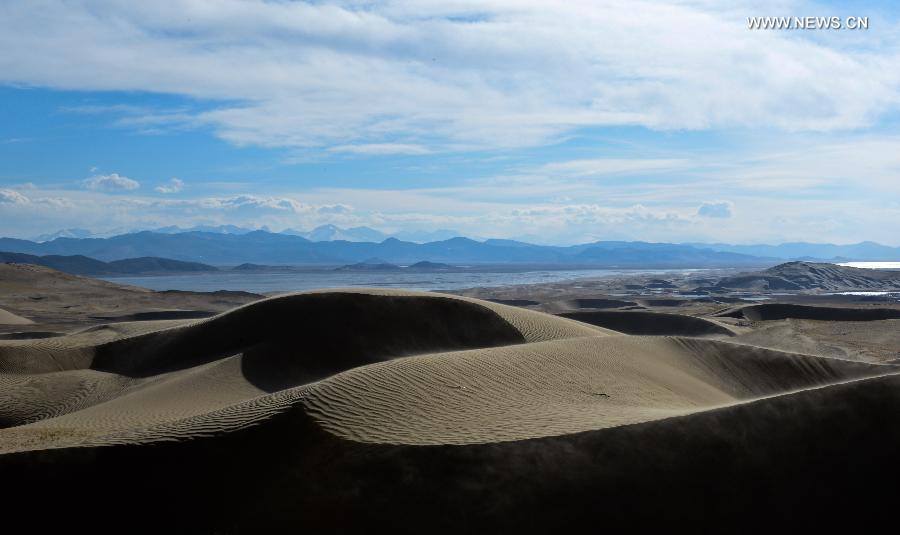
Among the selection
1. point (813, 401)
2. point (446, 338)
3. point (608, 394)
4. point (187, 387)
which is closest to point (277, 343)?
point (187, 387)

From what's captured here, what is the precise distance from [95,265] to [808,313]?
120133 millimetres

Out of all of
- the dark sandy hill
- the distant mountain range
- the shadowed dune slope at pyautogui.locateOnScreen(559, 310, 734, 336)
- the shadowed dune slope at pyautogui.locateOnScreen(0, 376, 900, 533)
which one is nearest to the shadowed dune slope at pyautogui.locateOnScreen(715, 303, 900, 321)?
the shadowed dune slope at pyautogui.locateOnScreen(559, 310, 734, 336)

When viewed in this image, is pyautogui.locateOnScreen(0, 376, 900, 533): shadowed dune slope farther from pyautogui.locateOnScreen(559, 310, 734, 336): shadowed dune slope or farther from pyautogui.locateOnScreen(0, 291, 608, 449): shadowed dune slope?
pyautogui.locateOnScreen(559, 310, 734, 336): shadowed dune slope

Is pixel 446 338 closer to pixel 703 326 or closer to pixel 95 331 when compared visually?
pixel 95 331

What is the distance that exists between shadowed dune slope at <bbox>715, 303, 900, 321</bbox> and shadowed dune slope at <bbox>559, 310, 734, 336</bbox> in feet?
22.6

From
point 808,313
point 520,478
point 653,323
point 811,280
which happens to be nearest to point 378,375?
point 520,478

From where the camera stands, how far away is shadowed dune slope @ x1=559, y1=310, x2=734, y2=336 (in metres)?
29.1

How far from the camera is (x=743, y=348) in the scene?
16812 millimetres

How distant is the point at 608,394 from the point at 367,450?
15.2 feet

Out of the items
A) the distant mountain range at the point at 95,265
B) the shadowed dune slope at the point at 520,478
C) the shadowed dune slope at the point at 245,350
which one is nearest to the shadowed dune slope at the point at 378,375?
the shadowed dune slope at the point at 245,350

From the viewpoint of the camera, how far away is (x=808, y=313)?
37.8 meters

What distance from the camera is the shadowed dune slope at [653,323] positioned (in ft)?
95.3

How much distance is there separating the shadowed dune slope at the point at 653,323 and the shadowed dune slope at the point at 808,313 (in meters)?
6.90

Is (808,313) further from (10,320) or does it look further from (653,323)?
(10,320)
